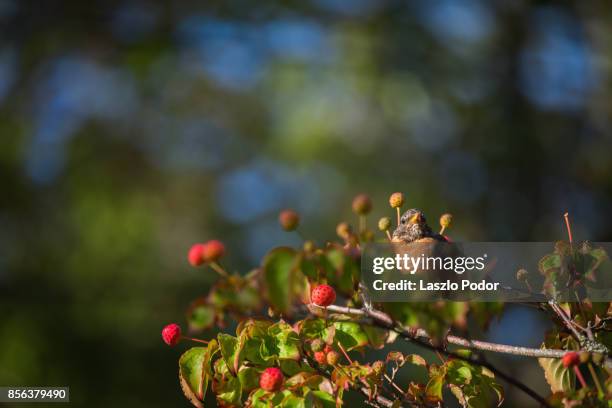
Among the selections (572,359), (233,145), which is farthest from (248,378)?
(233,145)

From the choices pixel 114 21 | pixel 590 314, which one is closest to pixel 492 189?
pixel 114 21

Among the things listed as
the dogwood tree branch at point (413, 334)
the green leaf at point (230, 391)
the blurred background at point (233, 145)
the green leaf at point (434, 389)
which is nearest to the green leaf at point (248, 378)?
the green leaf at point (230, 391)

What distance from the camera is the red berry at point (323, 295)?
0.84 m

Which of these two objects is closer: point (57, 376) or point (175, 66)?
point (57, 376)

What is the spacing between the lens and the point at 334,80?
5.36 metres

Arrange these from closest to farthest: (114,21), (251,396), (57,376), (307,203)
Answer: (251,396), (57,376), (307,203), (114,21)

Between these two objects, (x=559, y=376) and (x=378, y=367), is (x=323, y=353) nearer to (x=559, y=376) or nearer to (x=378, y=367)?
(x=378, y=367)

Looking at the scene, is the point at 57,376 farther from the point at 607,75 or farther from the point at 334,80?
the point at 607,75

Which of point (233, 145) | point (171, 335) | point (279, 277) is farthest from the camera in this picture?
point (233, 145)

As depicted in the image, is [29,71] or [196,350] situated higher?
[29,71]

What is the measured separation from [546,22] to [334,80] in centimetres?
155

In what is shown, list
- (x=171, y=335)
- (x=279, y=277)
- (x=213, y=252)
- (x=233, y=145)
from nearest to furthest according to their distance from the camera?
1. (x=279, y=277)
2. (x=213, y=252)
3. (x=171, y=335)
4. (x=233, y=145)

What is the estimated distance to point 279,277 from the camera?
29.9 inches

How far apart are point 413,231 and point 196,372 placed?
32cm
